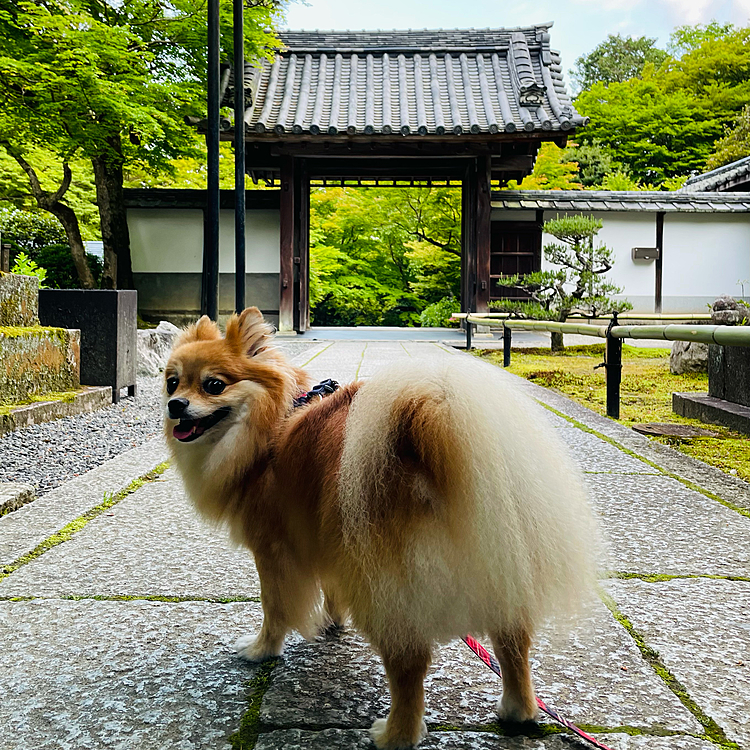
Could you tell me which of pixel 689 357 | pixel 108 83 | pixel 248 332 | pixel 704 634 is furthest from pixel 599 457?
pixel 108 83

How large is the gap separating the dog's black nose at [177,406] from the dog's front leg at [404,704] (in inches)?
30.0

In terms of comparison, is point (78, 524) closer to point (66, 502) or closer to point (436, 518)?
point (66, 502)

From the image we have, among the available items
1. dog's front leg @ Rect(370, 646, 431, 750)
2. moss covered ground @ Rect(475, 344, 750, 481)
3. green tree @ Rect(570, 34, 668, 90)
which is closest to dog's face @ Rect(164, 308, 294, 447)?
dog's front leg @ Rect(370, 646, 431, 750)

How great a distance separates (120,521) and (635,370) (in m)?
7.28

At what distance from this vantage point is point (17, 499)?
306cm

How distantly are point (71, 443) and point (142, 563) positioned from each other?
239cm

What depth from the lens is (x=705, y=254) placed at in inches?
629

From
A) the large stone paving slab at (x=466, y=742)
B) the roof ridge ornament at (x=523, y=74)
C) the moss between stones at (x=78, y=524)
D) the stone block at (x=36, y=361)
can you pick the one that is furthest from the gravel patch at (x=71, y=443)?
the roof ridge ornament at (x=523, y=74)

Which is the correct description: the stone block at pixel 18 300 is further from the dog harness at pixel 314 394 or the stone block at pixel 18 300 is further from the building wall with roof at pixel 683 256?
the building wall with roof at pixel 683 256

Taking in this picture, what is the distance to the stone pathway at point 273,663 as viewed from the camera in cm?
143

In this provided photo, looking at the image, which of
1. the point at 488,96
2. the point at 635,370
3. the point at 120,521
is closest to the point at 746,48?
the point at 488,96

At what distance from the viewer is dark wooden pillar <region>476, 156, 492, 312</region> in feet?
44.2

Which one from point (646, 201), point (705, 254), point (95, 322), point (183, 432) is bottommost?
point (183, 432)

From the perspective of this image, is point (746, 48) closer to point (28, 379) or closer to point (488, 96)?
point (488, 96)
